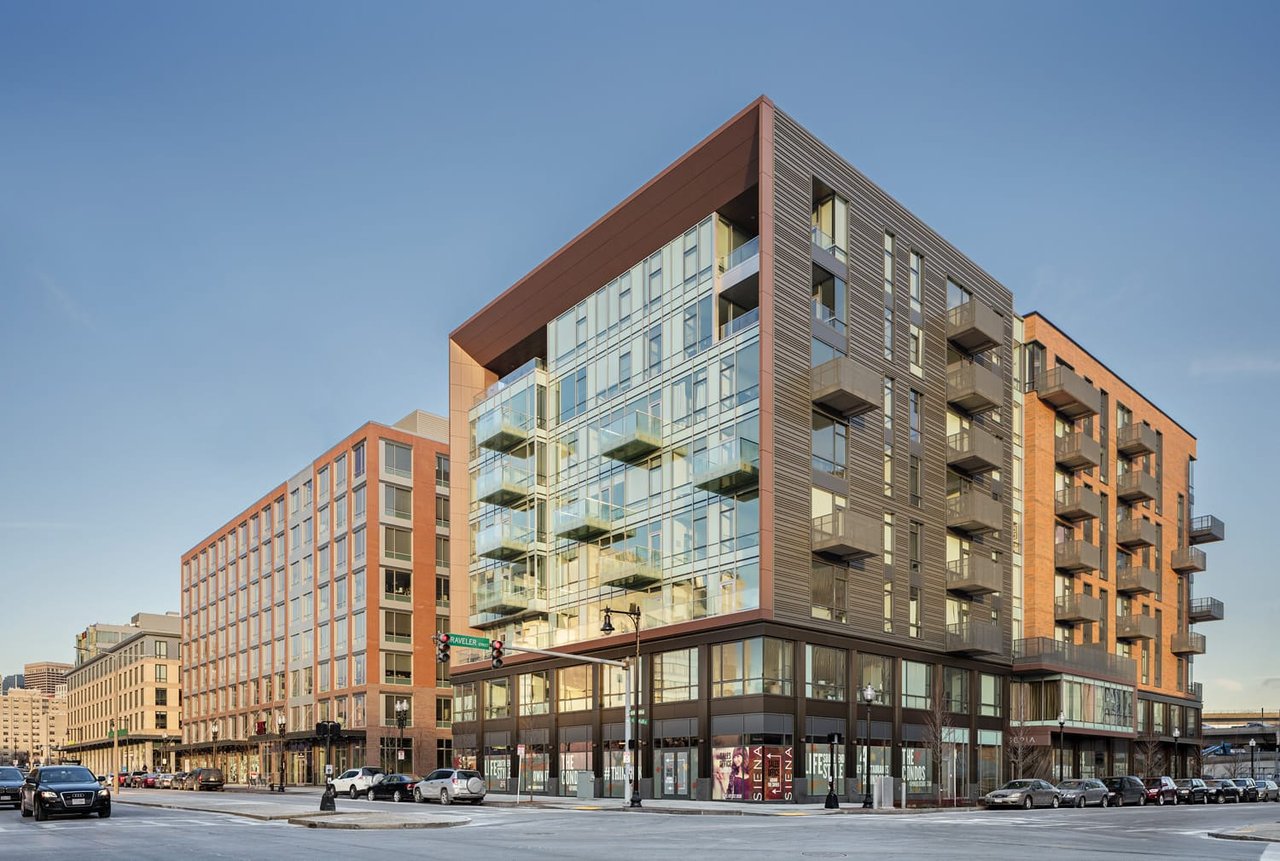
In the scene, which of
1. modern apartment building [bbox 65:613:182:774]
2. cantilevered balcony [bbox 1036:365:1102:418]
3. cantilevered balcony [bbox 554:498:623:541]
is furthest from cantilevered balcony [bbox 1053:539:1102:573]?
modern apartment building [bbox 65:613:182:774]

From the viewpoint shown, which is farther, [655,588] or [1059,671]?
[1059,671]

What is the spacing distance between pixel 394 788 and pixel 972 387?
120 ft

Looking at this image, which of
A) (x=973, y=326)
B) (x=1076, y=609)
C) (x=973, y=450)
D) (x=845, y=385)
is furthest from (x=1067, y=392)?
(x=845, y=385)

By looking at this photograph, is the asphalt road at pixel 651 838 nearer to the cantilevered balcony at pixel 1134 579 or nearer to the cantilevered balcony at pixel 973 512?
the cantilevered balcony at pixel 973 512

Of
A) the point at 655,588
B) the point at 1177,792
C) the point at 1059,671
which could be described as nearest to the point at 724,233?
the point at 655,588

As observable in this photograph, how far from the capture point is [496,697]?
2781 inches

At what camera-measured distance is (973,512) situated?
60938 mm

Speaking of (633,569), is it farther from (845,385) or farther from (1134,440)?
(1134,440)

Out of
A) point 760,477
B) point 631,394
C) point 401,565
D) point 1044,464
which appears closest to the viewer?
point 760,477

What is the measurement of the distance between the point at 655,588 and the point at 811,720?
10.2m

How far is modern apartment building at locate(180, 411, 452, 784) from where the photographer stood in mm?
89000

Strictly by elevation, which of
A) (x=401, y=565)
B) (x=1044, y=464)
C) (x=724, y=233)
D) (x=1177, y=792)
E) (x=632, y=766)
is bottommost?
(x=1177, y=792)

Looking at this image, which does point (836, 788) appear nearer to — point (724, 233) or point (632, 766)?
point (632, 766)

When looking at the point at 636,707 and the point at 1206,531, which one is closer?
the point at 636,707
